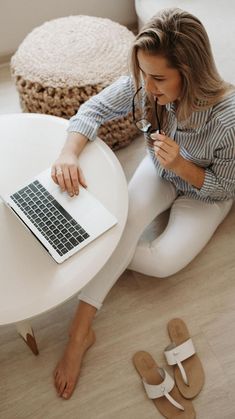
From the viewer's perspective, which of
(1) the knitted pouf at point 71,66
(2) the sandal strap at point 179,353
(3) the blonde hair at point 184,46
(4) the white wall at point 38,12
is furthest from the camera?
(4) the white wall at point 38,12

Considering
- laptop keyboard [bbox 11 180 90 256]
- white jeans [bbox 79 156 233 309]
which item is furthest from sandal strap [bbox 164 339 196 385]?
laptop keyboard [bbox 11 180 90 256]

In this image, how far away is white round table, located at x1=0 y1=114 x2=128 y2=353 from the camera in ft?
3.16

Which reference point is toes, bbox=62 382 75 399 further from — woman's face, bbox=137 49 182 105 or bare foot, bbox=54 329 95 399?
woman's face, bbox=137 49 182 105

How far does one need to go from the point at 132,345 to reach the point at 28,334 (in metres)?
0.31

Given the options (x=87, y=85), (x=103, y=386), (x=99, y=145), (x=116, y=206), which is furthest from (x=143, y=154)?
(x=103, y=386)

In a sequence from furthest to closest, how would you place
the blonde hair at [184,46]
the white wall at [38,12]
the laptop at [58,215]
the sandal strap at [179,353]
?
the white wall at [38,12]
the sandal strap at [179,353]
the laptop at [58,215]
the blonde hair at [184,46]

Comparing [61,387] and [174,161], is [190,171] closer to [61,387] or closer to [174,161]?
[174,161]

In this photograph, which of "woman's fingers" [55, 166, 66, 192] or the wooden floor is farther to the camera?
the wooden floor

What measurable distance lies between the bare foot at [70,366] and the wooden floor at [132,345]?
0.03m

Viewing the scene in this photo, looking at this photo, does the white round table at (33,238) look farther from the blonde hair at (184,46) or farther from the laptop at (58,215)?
the blonde hair at (184,46)

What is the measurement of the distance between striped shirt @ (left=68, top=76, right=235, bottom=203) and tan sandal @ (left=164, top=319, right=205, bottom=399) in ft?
1.34

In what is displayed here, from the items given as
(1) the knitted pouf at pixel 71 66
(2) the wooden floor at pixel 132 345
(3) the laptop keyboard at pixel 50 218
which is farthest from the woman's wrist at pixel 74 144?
(2) the wooden floor at pixel 132 345

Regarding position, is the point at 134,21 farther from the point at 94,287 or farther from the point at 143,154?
the point at 94,287

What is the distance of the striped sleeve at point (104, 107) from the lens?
3.87 feet
